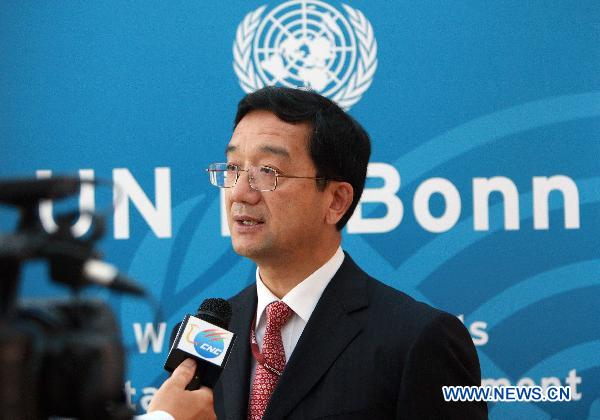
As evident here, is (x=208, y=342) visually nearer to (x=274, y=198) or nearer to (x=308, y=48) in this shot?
(x=274, y=198)

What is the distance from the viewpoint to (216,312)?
1.97 meters

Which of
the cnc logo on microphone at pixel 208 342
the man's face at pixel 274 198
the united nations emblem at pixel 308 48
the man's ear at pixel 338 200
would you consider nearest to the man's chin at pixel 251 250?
the man's face at pixel 274 198

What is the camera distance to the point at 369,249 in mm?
2992

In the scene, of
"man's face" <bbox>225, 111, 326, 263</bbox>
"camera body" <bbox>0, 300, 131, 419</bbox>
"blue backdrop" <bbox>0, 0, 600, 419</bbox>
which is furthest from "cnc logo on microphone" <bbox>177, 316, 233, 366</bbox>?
"blue backdrop" <bbox>0, 0, 600, 419</bbox>

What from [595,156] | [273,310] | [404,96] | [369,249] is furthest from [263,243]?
[595,156]

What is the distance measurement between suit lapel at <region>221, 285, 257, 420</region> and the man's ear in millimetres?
Answer: 335

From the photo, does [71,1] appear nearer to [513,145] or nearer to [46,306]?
[513,145]

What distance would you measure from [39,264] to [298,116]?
1.45 meters

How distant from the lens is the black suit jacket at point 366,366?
6.48ft

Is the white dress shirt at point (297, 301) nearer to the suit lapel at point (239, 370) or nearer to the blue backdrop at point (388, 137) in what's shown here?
the suit lapel at point (239, 370)

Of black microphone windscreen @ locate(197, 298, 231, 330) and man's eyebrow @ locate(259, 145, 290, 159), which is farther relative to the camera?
man's eyebrow @ locate(259, 145, 290, 159)

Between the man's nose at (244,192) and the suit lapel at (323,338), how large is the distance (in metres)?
0.32

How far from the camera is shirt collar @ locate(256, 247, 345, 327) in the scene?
7.13ft

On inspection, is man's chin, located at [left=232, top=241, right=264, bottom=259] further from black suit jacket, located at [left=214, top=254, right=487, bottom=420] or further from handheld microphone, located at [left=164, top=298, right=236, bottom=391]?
handheld microphone, located at [left=164, top=298, right=236, bottom=391]
